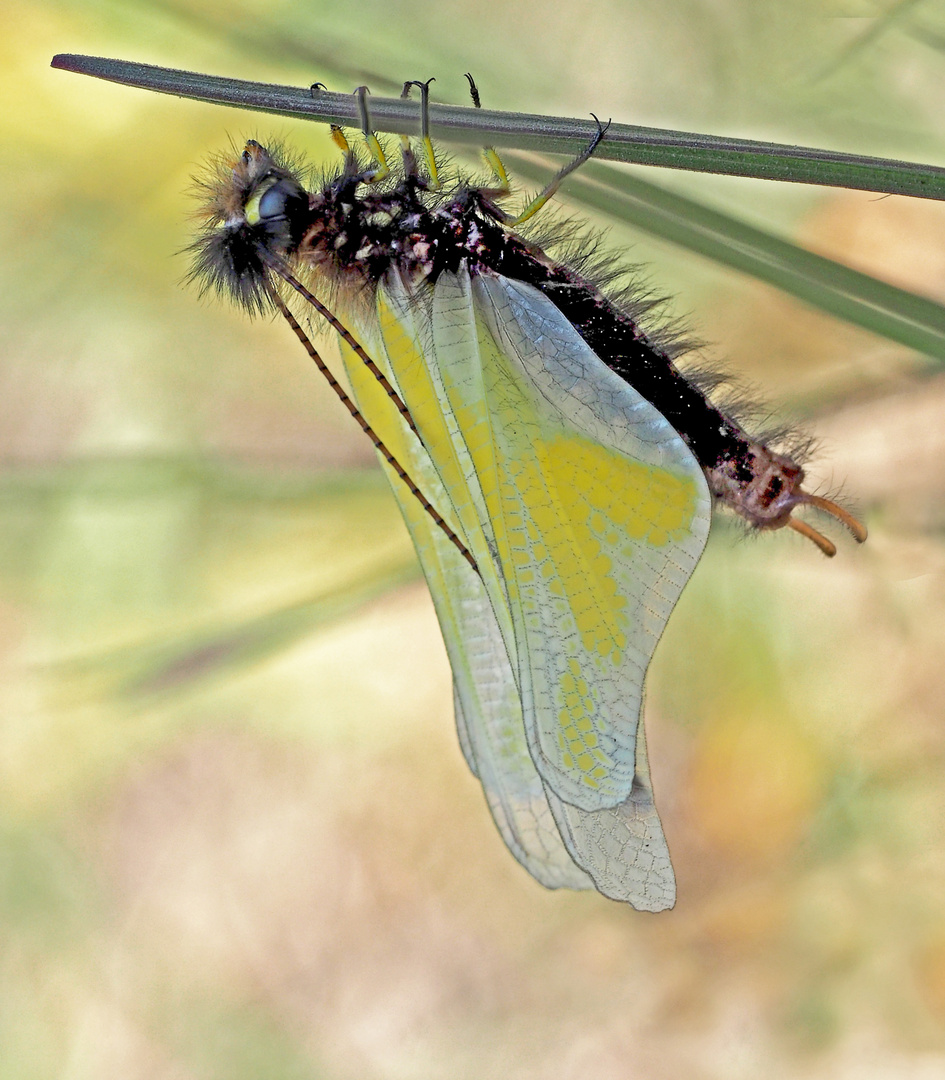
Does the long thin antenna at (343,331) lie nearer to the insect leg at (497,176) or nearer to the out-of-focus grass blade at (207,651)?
the insect leg at (497,176)

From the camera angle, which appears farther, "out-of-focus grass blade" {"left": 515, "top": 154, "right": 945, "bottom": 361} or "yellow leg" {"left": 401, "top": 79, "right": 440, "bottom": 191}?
"out-of-focus grass blade" {"left": 515, "top": 154, "right": 945, "bottom": 361}

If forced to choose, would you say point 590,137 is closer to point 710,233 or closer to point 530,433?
point 530,433

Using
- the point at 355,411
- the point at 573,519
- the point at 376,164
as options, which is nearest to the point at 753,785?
the point at 573,519

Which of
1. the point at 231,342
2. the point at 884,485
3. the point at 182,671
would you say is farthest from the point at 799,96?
the point at 182,671

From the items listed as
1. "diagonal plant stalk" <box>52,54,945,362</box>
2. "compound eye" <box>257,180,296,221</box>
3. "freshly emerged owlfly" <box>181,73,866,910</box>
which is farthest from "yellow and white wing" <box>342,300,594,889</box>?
"diagonal plant stalk" <box>52,54,945,362</box>

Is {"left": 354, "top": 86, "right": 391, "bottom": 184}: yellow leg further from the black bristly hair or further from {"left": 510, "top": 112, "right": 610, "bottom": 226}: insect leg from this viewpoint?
{"left": 510, "top": 112, "right": 610, "bottom": 226}: insect leg
